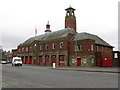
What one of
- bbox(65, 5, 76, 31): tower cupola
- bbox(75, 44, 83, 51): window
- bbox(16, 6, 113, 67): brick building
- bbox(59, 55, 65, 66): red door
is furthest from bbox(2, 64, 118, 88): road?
bbox(65, 5, 76, 31): tower cupola

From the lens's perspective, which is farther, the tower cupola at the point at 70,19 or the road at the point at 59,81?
the tower cupola at the point at 70,19

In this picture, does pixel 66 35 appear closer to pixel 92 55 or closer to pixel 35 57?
pixel 92 55

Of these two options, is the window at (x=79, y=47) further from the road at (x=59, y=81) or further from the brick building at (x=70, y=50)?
the road at (x=59, y=81)

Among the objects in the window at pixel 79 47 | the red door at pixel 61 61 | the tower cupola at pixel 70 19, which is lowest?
the red door at pixel 61 61

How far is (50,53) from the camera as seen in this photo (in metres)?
49.7

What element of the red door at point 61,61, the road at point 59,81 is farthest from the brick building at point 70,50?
the road at point 59,81

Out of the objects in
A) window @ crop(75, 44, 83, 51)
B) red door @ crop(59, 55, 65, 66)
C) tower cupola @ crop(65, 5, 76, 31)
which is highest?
tower cupola @ crop(65, 5, 76, 31)

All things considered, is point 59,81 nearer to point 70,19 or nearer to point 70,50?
Answer: point 70,50

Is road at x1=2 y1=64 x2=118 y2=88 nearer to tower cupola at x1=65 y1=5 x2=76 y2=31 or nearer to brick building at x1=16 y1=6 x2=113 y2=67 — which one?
brick building at x1=16 y1=6 x2=113 y2=67

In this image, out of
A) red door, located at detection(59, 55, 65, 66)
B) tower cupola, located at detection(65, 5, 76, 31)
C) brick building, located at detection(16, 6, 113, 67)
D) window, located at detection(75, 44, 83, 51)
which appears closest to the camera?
brick building, located at detection(16, 6, 113, 67)

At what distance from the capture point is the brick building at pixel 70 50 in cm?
3966

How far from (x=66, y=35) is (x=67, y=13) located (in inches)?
614

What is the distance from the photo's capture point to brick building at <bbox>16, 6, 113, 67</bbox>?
130 ft

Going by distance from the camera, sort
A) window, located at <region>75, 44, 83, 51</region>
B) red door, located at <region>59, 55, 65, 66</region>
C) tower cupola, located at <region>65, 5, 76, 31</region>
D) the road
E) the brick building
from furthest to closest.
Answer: tower cupola, located at <region>65, 5, 76, 31</region> → red door, located at <region>59, 55, 65, 66</region> → window, located at <region>75, 44, 83, 51</region> → the brick building → the road
